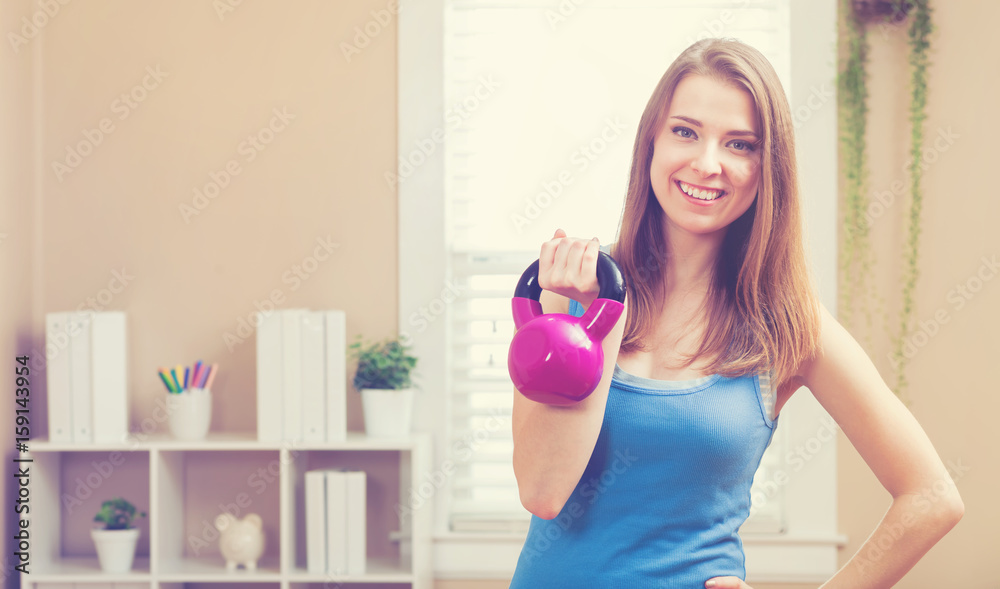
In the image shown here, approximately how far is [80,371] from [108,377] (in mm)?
67

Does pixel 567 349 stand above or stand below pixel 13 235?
below

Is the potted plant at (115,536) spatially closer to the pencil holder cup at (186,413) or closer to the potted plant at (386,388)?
the pencil holder cup at (186,413)

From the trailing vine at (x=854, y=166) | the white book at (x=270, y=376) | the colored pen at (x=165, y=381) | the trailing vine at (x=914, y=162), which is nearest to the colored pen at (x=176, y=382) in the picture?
the colored pen at (x=165, y=381)

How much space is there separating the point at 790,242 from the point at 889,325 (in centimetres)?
139

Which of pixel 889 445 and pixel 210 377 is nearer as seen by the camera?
Result: pixel 889 445

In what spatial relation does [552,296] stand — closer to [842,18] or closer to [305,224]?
[305,224]

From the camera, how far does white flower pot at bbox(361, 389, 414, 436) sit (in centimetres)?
205

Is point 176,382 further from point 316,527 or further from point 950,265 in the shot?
point 950,265

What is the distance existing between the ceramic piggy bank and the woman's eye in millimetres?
1632

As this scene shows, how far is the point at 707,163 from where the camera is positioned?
885 millimetres

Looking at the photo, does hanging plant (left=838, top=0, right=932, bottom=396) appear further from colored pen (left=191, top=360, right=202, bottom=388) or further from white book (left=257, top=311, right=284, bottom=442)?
colored pen (left=191, top=360, right=202, bottom=388)

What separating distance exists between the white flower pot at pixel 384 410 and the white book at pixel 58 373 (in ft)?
2.45

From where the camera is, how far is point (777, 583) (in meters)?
2.16

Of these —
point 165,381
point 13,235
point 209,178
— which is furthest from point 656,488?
point 13,235
